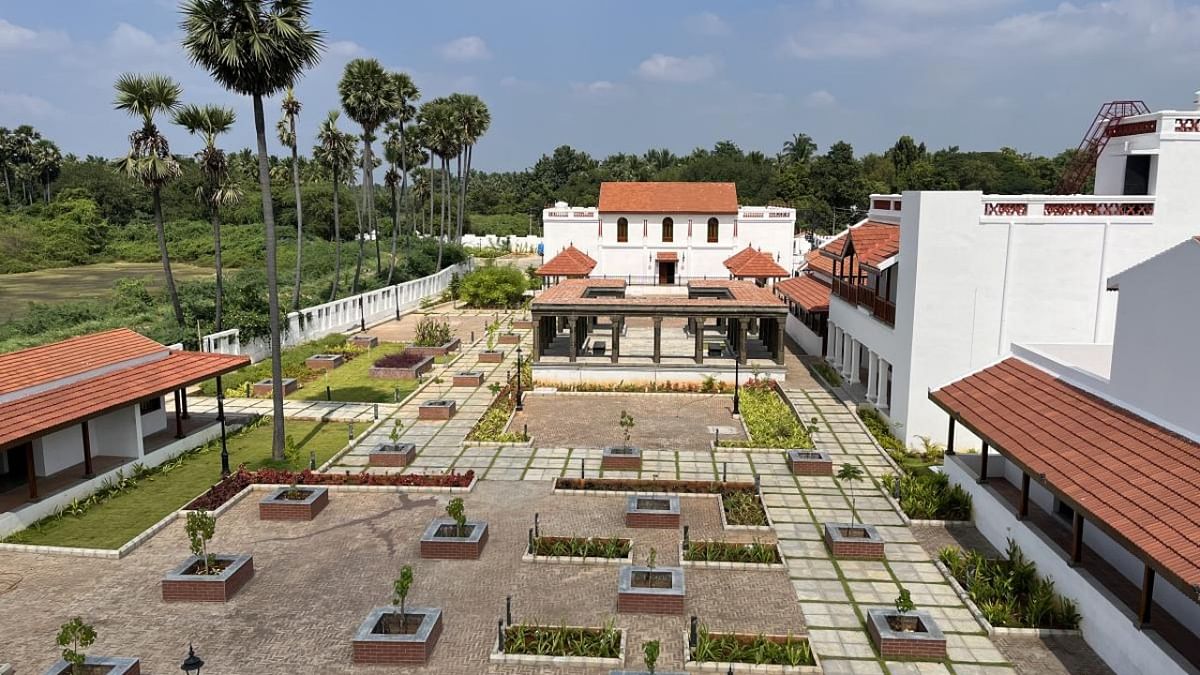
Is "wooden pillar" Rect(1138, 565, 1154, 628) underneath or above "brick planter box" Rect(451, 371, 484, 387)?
above

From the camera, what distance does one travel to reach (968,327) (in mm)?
22719

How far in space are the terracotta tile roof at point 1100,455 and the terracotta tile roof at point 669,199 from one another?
34.8 meters

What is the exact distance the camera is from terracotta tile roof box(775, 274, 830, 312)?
116 ft

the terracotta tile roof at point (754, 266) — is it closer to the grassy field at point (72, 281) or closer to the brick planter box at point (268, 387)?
the brick planter box at point (268, 387)

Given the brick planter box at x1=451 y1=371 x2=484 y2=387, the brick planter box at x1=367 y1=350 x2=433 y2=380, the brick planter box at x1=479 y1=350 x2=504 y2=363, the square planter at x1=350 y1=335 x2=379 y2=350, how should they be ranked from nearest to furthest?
the brick planter box at x1=451 y1=371 x2=484 y2=387, the brick planter box at x1=367 y1=350 x2=433 y2=380, the brick planter box at x1=479 y1=350 x2=504 y2=363, the square planter at x1=350 y1=335 x2=379 y2=350

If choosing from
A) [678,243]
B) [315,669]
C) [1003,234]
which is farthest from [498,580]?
[678,243]

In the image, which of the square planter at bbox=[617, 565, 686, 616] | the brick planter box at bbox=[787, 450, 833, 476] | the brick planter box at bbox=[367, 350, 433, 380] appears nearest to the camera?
the square planter at bbox=[617, 565, 686, 616]

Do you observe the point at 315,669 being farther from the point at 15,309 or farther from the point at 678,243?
the point at 15,309

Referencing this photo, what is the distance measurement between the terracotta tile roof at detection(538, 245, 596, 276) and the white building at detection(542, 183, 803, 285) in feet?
6.78

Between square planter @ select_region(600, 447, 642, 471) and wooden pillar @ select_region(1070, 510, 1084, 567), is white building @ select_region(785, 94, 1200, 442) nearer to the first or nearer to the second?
square planter @ select_region(600, 447, 642, 471)

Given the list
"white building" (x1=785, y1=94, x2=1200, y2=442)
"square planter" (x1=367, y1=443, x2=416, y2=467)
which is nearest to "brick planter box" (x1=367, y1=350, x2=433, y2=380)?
"square planter" (x1=367, y1=443, x2=416, y2=467)

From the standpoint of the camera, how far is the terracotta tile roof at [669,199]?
52656 millimetres

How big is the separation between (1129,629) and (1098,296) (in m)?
12.9

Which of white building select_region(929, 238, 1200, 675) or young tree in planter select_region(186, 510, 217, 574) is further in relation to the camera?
young tree in planter select_region(186, 510, 217, 574)
